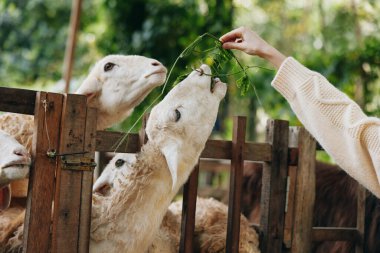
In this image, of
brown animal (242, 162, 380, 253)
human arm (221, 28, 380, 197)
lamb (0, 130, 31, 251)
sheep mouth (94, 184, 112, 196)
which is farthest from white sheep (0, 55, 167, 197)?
→ brown animal (242, 162, 380, 253)

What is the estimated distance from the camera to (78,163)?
2.70 m

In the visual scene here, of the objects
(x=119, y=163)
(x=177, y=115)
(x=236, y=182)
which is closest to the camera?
(x=177, y=115)

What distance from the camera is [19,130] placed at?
3.74m

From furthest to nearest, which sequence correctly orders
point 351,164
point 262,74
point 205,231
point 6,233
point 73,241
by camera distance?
point 262,74, point 205,231, point 6,233, point 73,241, point 351,164

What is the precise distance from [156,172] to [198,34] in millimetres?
6640

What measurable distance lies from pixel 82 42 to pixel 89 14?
0.75 m

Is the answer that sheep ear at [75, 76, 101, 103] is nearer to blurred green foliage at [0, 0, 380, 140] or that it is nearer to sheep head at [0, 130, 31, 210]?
blurred green foliage at [0, 0, 380, 140]

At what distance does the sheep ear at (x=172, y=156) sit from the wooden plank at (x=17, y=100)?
28.3 inches

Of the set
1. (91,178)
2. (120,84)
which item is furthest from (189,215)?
(120,84)

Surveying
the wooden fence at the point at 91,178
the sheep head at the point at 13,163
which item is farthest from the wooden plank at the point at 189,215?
the sheep head at the point at 13,163

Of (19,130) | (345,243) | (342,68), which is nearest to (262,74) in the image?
(342,68)

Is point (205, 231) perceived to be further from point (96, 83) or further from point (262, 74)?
point (262, 74)

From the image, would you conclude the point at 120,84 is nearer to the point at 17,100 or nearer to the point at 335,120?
the point at 17,100

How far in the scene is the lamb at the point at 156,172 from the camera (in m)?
2.90
